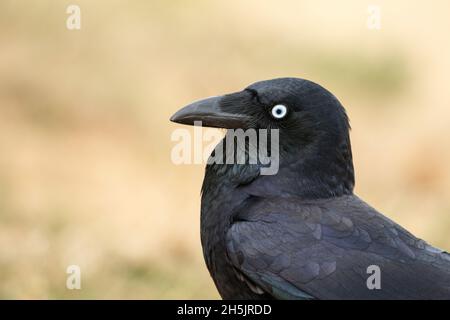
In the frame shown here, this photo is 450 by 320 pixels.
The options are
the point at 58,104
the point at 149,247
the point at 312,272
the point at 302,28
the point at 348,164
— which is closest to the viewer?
the point at 312,272

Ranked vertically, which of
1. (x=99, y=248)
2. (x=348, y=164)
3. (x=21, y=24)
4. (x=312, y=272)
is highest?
Answer: (x=21, y=24)

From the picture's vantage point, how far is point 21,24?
458 inches

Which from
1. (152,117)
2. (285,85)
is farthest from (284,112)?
(152,117)

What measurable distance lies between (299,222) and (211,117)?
31.4 inches

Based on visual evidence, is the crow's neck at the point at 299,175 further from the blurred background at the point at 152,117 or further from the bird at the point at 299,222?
the blurred background at the point at 152,117

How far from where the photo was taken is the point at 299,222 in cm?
567

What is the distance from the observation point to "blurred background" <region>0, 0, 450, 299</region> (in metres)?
8.84

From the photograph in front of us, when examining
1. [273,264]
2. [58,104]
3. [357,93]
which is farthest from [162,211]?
[273,264]

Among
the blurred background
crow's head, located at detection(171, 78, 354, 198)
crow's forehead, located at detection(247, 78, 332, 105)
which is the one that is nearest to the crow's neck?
crow's head, located at detection(171, 78, 354, 198)

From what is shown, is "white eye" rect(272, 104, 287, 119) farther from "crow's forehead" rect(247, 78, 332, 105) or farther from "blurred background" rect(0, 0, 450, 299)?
"blurred background" rect(0, 0, 450, 299)

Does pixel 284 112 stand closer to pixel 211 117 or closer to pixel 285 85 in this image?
pixel 285 85

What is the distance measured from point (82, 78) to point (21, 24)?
3.22 feet

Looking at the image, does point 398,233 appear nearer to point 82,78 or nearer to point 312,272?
point 312,272

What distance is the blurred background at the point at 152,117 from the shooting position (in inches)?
348
